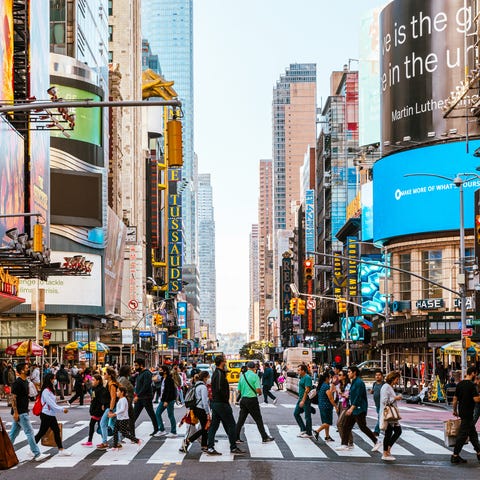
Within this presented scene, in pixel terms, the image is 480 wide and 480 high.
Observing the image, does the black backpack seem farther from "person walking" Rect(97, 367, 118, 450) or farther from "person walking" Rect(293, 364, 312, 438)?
"person walking" Rect(293, 364, 312, 438)

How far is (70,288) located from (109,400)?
200ft

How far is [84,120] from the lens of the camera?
83312mm

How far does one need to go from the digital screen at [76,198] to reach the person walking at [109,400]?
58136 millimetres

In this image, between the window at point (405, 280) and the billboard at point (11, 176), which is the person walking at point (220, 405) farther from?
the window at point (405, 280)

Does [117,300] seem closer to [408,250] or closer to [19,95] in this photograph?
[408,250]

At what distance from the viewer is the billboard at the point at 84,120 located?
269 ft

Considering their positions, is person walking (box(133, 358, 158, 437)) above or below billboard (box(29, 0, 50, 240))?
below

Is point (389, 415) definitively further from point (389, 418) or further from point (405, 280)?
point (405, 280)

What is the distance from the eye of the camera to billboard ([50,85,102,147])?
81.9 m

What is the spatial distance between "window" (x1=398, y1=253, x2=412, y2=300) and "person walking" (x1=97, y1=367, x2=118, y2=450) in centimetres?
6825

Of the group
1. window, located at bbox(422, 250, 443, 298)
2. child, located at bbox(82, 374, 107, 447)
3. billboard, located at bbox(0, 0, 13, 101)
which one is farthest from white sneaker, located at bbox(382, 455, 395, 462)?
window, located at bbox(422, 250, 443, 298)

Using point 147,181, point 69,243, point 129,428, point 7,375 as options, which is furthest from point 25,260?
point 147,181


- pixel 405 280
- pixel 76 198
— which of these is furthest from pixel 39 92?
pixel 405 280

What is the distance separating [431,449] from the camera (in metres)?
23.7
